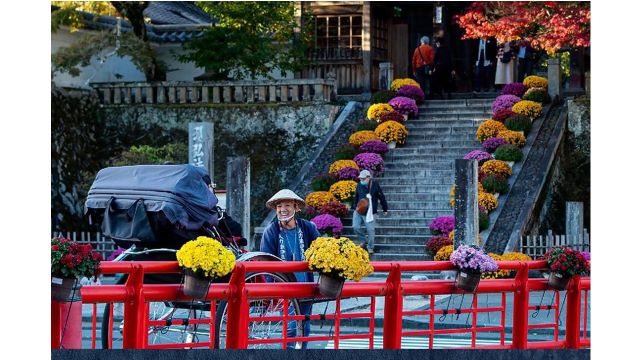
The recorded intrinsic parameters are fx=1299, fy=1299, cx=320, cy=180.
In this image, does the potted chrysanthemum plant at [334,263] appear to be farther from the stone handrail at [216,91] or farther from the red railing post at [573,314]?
the stone handrail at [216,91]

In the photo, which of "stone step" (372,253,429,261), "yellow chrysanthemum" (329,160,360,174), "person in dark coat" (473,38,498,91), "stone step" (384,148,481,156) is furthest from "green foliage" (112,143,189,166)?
"person in dark coat" (473,38,498,91)

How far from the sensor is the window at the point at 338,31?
2898cm

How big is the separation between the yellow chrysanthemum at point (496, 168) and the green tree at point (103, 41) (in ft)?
27.1

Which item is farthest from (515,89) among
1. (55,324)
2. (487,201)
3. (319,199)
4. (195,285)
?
(55,324)

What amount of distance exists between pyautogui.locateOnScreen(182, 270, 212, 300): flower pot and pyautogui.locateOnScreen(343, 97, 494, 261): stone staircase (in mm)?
11792

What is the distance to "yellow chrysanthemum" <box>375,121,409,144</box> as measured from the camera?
80.0 feet

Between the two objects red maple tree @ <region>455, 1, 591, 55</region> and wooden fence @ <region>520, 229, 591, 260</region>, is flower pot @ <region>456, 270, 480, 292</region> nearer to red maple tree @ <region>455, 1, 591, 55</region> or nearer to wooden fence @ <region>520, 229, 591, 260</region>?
wooden fence @ <region>520, 229, 591, 260</region>

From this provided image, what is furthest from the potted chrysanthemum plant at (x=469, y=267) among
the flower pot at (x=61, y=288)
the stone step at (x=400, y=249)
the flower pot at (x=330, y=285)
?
the stone step at (x=400, y=249)

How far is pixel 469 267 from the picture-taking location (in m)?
10.0

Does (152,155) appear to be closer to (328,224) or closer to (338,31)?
(328,224)

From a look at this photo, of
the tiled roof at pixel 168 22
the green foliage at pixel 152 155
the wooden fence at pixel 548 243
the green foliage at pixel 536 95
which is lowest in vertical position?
the wooden fence at pixel 548 243
